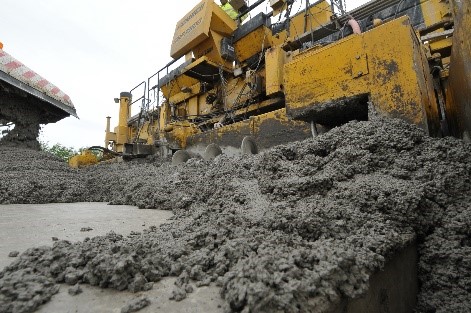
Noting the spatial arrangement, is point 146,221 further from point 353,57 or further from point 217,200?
point 353,57

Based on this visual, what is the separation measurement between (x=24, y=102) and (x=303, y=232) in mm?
5315

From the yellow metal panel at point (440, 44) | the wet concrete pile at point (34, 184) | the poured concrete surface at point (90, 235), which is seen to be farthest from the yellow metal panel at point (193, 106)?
the poured concrete surface at point (90, 235)

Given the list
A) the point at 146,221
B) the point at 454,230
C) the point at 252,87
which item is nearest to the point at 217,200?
the point at 146,221

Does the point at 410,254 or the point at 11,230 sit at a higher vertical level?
the point at 11,230

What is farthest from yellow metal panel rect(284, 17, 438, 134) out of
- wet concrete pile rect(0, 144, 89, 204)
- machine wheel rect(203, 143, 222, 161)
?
wet concrete pile rect(0, 144, 89, 204)

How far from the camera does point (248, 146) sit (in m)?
3.52

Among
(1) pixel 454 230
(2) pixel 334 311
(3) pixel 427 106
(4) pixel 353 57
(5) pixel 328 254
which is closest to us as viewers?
(2) pixel 334 311

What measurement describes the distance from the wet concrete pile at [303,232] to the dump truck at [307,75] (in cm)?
43

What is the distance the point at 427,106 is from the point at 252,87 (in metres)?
3.00

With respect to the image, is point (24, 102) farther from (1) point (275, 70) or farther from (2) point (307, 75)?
(2) point (307, 75)

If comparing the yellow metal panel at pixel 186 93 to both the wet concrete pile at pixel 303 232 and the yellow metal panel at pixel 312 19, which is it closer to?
the yellow metal panel at pixel 312 19

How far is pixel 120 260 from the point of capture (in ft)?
2.69

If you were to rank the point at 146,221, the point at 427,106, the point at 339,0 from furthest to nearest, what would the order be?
the point at 339,0 → the point at 427,106 → the point at 146,221

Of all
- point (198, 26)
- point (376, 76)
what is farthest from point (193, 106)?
point (376, 76)
